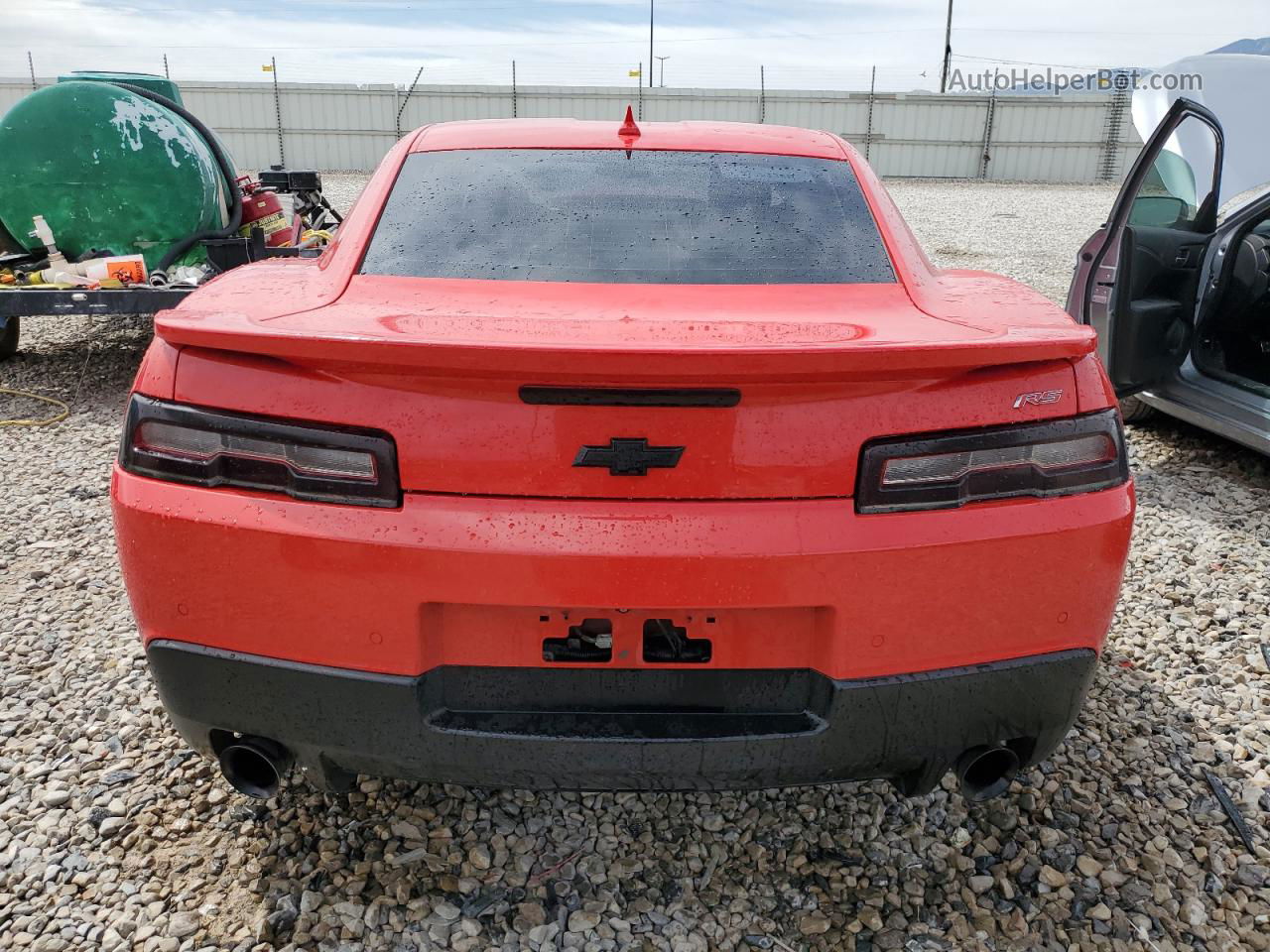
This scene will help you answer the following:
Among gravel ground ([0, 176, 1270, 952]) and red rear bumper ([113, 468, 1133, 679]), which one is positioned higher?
red rear bumper ([113, 468, 1133, 679])

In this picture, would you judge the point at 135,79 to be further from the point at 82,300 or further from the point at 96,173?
the point at 82,300

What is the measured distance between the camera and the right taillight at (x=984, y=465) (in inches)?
62.4

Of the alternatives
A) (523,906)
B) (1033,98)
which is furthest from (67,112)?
(1033,98)

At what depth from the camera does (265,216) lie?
717 cm

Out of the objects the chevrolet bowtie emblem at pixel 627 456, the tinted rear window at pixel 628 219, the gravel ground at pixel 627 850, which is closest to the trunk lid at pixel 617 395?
the chevrolet bowtie emblem at pixel 627 456

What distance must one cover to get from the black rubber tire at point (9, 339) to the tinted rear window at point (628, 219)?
5.44 m

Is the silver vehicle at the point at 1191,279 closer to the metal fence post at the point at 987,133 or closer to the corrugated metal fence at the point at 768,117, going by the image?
the corrugated metal fence at the point at 768,117

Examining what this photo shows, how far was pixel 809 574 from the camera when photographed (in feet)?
5.10

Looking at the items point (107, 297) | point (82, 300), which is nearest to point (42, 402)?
point (82, 300)

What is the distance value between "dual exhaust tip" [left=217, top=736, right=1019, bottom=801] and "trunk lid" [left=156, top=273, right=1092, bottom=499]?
62 cm

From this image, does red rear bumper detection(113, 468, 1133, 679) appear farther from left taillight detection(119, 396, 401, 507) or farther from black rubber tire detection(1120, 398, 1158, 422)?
black rubber tire detection(1120, 398, 1158, 422)

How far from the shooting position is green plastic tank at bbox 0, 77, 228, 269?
239 inches

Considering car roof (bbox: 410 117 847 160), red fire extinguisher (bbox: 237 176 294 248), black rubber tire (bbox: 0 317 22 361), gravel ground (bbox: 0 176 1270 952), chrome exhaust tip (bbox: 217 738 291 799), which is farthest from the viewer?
red fire extinguisher (bbox: 237 176 294 248)

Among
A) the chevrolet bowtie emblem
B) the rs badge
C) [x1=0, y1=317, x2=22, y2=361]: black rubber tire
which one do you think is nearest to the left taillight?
the chevrolet bowtie emblem
